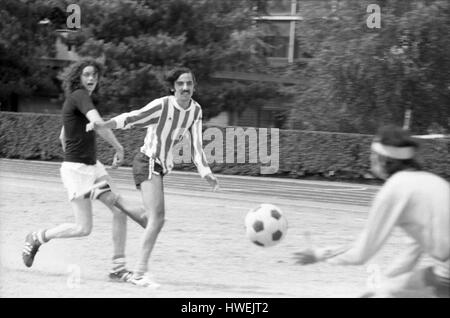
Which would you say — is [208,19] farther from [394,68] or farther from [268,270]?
[268,270]

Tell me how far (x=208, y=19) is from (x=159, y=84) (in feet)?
7.92

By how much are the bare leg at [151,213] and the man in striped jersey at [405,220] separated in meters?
2.64

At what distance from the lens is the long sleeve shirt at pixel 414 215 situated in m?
4.54

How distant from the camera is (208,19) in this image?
27234 mm

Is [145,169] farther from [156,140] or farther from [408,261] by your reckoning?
[408,261]

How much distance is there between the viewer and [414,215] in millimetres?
4578

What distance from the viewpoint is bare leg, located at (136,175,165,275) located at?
7.24m

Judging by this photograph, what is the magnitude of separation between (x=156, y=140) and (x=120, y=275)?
3.71 feet

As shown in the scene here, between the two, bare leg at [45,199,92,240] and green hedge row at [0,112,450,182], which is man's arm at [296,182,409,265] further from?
green hedge row at [0,112,450,182]

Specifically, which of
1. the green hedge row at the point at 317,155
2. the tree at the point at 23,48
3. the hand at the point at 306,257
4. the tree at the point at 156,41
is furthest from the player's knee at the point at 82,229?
the tree at the point at 23,48

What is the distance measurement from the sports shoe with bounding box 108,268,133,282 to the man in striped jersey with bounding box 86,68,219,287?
178mm

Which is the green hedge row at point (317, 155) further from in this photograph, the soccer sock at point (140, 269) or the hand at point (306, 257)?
the hand at point (306, 257)

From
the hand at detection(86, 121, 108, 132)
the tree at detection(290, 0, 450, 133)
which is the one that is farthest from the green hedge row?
the hand at detection(86, 121, 108, 132)
